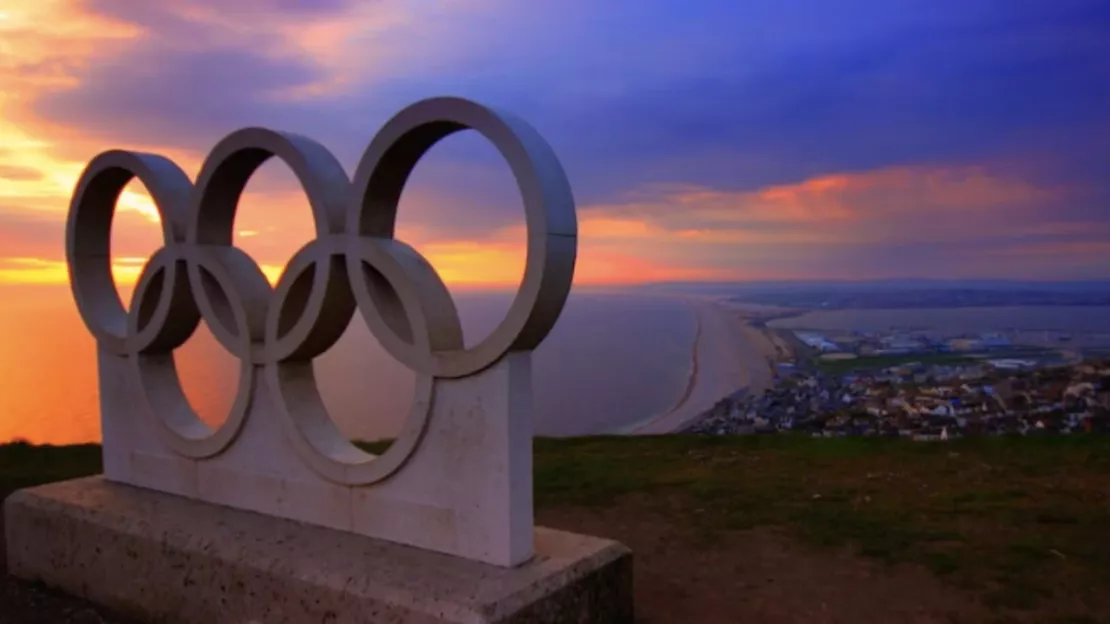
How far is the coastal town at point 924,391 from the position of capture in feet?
38.6

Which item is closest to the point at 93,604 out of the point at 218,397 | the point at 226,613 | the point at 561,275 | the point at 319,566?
the point at 226,613

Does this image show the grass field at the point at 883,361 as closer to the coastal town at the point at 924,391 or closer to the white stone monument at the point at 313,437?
the coastal town at the point at 924,391

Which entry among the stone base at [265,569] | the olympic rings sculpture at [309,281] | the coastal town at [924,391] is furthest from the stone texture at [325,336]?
the coastal town at [924,391]

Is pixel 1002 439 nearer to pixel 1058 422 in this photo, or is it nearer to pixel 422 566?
pixel 1058 422

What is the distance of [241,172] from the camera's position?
6086 millimetres

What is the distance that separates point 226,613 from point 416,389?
1.74m

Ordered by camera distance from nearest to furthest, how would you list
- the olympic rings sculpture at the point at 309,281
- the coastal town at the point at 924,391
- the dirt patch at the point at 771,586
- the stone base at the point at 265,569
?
the stone base at the point at 265,569, the olympic rings sculpture at the point at 309,281, the dirt patch at the point at 771,586, the coastal town at the point at 924,391

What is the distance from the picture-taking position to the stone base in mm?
4480

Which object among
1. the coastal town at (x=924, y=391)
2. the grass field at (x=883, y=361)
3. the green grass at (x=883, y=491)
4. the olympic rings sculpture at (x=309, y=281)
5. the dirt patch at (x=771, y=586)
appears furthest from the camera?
the grass field at (x=883, y=361)

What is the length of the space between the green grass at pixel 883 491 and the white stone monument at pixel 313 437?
2742 millimetres

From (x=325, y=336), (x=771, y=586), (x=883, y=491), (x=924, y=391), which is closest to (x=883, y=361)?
(x=924, y=391)

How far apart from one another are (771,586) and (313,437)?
126 inches

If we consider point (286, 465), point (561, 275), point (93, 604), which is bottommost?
point (93, 604)

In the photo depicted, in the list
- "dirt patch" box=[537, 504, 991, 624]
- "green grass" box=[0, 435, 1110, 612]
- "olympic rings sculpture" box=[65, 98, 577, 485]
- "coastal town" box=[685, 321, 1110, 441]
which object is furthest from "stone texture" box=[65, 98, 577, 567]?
"coastal town" box=[685, 321, 1110, 441]
